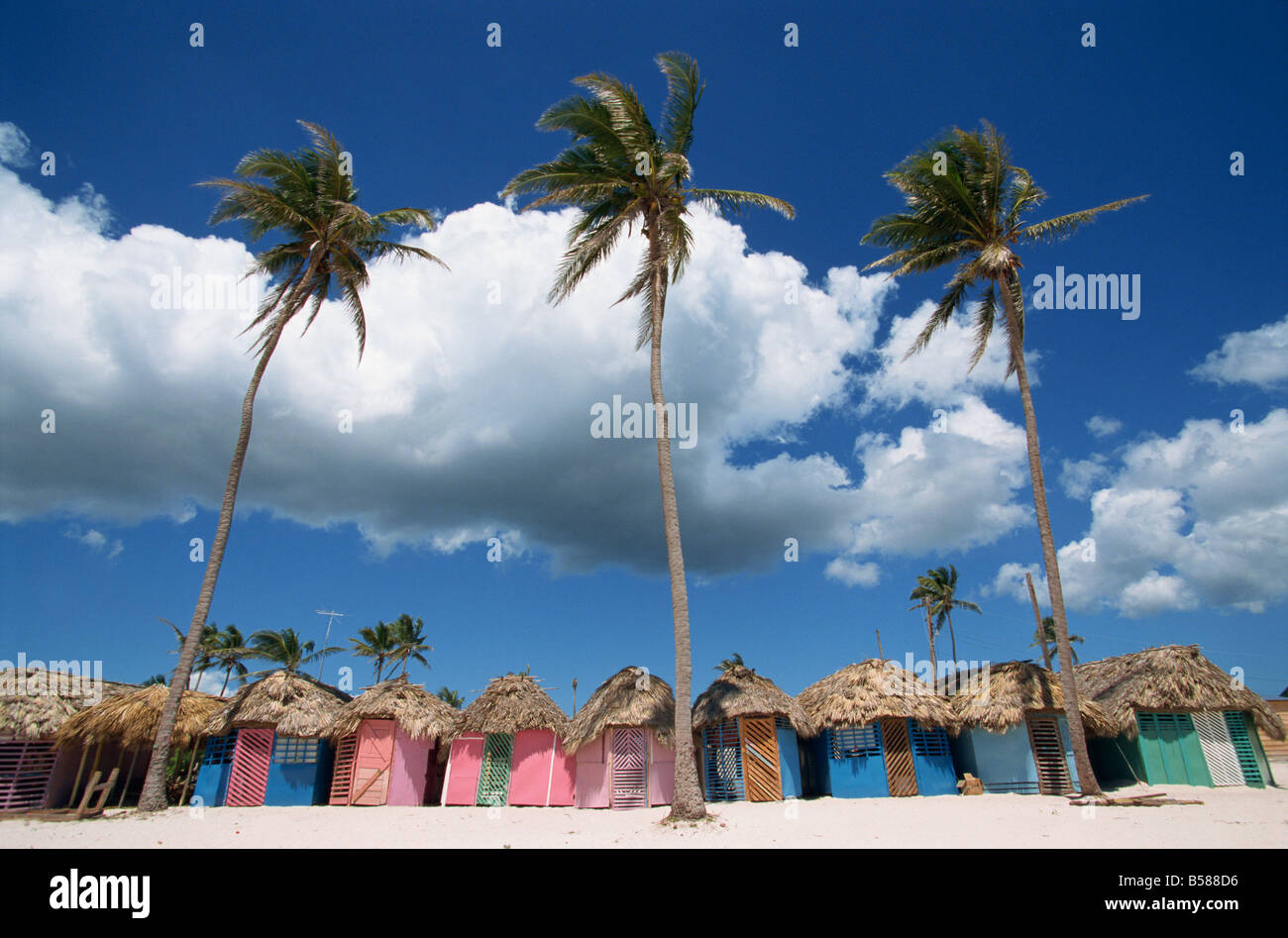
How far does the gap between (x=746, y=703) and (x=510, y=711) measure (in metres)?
6.60

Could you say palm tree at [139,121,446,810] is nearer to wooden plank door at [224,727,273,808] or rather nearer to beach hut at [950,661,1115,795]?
wooden plank door at [224,727,273,808]

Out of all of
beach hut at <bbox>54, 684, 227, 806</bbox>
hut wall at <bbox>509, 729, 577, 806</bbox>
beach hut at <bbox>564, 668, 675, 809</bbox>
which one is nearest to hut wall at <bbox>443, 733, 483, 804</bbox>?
hut wall at <bbox>509, 729, 577, 806</bbox>

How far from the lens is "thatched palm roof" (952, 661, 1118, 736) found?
16.6 metres

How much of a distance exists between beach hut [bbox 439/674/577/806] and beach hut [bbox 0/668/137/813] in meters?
8.89

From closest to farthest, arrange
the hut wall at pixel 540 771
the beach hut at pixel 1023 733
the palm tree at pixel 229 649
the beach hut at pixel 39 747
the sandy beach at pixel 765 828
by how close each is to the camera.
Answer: the sandy beach at pixel 765 828, the beach hut at pixel 39 747, the beach hut at pixel 1023 733, the hut wall at pixel 540 771, the palm tree at pixel 229 649

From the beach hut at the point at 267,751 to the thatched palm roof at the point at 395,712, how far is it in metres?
0.56

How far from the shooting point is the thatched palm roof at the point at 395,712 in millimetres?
18328

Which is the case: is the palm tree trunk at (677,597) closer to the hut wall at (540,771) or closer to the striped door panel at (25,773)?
the hut wall at (540,771)

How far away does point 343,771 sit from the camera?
18391 mm

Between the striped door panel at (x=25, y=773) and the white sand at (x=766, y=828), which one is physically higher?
the striped door panel at (x=25, y=773)

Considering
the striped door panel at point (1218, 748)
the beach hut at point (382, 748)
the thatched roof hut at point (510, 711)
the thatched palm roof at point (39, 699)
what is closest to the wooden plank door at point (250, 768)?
the beach hut at point (382, 748)

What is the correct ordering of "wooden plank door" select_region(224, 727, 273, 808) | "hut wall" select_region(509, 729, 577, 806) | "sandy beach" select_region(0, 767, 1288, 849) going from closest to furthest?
"sandy beach" select_region(0, 767, 1288, 849)
"wooden plank door" select_region(224, 727, 273, 808)
"hut wall" select_region(509, 729, 577, 806)
